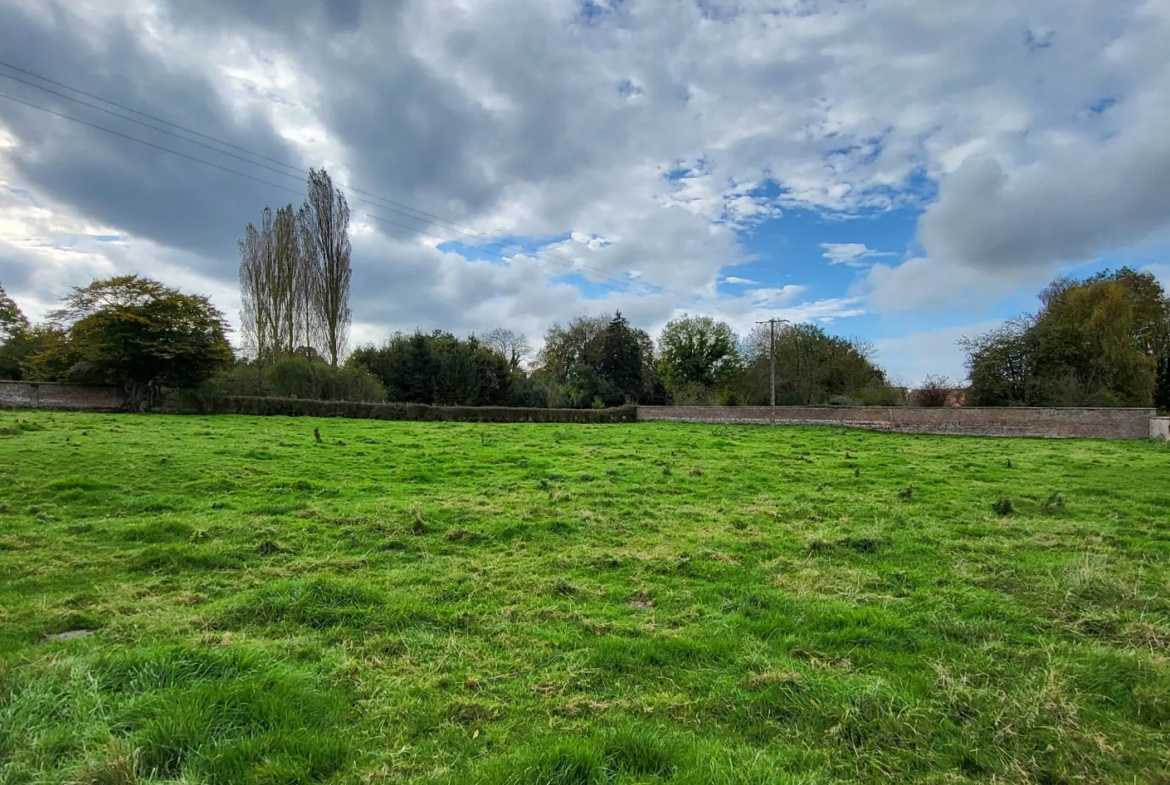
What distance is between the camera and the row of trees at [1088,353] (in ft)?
112

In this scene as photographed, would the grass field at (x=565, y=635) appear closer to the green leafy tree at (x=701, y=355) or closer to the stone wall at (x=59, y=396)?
the stone wall at (x=59, y=396)

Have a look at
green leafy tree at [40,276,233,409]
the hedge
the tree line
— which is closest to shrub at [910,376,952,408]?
the tree line

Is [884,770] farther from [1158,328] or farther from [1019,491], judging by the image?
[1158,328]

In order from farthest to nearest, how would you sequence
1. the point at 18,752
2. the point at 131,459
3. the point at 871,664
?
1. the point at 131,459
2. the point at 871,664
3. the point at 18,752

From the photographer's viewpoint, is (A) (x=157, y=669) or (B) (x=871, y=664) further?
(B) (x=871, y=664)

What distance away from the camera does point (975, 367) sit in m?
37.8

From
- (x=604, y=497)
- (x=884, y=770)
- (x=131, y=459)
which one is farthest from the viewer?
(x=131, y=459)

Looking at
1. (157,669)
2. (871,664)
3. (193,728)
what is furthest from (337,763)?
(871,664)

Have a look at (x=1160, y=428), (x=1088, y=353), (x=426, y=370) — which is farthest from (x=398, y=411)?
(x=1088, y=353)

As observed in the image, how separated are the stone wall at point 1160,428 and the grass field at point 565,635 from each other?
18.7 meters

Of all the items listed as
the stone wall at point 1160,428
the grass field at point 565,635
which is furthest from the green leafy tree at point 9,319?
the stone wall at point 1160,428

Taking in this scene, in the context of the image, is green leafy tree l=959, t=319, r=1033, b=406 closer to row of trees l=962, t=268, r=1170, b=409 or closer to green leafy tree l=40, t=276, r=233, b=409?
row of trees l=962, t=268, r=1170, b=409

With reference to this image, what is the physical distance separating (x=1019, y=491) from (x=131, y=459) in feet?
56.8

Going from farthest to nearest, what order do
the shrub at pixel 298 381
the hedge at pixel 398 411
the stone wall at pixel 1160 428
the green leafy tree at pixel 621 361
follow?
1. the green leafy tree at pixel 621 361
2. the shrub at pixel 298 381
3. the hedge at pixel 398 411
4. the stone wall at pixel 1160 428
